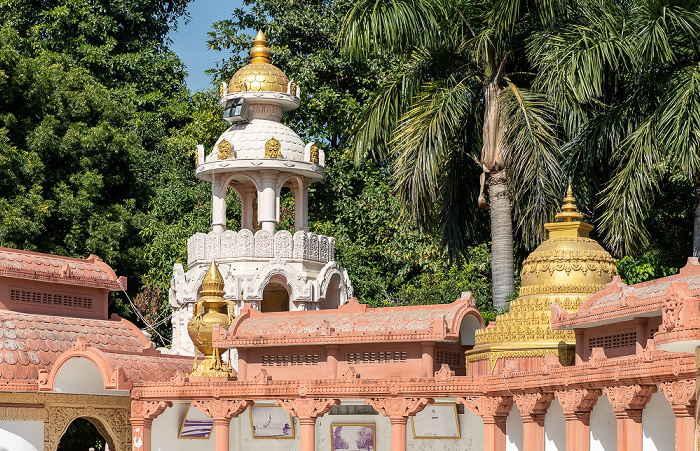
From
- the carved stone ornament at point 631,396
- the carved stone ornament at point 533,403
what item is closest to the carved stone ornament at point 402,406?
the carved stone ornament at point 533,403

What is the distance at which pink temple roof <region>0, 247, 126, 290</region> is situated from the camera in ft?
66.8

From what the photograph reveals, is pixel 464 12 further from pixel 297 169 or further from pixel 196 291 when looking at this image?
pixel 196 291

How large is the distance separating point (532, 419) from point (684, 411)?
3812 mm

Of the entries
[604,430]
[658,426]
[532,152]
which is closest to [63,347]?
[532,152]

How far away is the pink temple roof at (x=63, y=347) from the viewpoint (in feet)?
63.5

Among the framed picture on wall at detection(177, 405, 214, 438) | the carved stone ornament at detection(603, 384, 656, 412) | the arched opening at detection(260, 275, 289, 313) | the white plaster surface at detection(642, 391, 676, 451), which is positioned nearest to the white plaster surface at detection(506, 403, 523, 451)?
the white plaster surface at detection(642, 391, 676, 451)

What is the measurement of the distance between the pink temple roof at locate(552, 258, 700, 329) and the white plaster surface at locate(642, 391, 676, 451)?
1.15m

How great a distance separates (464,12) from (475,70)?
1.30m

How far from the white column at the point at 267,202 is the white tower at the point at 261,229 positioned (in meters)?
0.02

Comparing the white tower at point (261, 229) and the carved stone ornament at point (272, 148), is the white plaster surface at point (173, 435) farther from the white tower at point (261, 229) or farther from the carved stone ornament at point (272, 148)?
the carved stone ornament at point (272, 148)

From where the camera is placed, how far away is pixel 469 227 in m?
24.6

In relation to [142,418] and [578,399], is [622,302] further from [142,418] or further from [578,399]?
[142,418]

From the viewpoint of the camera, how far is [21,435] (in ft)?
64.0

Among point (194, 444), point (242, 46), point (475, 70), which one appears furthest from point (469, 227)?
point (242, 46)
